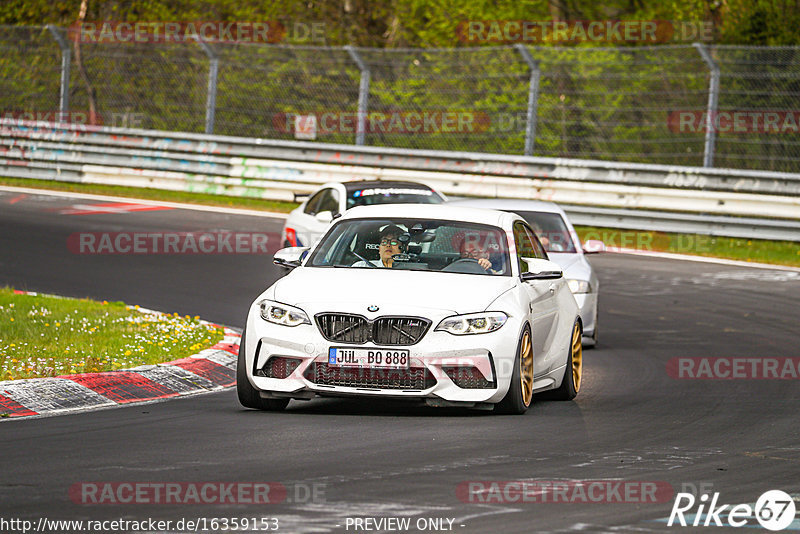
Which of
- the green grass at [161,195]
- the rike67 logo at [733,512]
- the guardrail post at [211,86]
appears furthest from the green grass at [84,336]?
the guardrail post at [211,86]

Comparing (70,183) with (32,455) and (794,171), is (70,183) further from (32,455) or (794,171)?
(32,455)

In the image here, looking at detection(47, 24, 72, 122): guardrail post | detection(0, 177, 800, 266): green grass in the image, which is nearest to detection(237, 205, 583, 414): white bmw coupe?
detection(0, 177, 800, 266): green grass

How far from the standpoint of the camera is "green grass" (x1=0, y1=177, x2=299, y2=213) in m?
26.8

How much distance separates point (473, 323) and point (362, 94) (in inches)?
663

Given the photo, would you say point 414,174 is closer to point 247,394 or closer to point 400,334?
point 247,394

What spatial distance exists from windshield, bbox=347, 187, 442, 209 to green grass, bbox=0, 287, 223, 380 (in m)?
3.48

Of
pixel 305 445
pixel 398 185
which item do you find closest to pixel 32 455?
pixel 305 445

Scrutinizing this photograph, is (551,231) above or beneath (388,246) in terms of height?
beneath

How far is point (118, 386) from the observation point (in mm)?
9867

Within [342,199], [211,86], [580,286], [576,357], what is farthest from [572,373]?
[211,86]

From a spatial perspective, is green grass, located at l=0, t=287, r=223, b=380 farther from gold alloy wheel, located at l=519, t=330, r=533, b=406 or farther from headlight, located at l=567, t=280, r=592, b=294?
headlight, located at l=567, t=280, r=592, b=294

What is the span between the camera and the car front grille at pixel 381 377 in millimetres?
8805

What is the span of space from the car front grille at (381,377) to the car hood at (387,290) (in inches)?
14.4

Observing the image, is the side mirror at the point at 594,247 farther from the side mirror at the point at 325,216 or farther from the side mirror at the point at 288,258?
the side mirror at the point at 288,258
